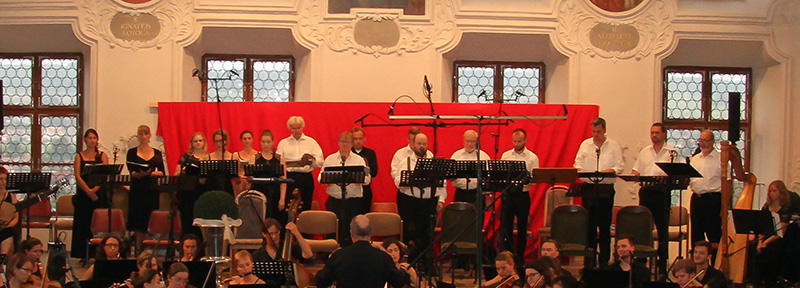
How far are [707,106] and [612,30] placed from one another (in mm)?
2222

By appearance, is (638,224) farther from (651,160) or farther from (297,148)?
(297,148)

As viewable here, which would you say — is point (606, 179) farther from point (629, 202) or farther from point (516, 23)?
point (516, 23)

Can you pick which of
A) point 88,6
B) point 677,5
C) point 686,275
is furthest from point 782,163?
point 88,6

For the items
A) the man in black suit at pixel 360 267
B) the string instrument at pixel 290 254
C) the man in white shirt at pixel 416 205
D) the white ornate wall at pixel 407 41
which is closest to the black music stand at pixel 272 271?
the string instrument at pixel 290 254

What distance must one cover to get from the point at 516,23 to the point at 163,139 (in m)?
5.08

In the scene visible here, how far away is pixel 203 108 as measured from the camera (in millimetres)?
12289

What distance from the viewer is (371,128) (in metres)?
12.3

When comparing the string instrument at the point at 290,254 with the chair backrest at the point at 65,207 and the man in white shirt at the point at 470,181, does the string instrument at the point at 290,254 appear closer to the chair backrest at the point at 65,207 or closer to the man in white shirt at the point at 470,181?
the man in white shirt at the point at 470,181

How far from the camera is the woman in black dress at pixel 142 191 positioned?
426 inches

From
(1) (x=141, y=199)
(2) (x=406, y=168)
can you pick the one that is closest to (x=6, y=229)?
(1) (x=141, y=199)

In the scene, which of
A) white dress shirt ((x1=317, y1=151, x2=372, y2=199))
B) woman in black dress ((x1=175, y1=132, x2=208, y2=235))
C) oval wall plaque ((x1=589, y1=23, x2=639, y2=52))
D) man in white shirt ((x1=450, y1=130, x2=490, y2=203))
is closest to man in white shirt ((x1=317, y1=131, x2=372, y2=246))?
white dress shirt ((x1=317, y1=151, x2=372, y2=199))

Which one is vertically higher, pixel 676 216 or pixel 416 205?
pixel 416 205

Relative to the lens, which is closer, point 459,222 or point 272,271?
point 272,271

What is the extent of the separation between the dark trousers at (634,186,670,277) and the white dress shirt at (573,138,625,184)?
0.53 meters
